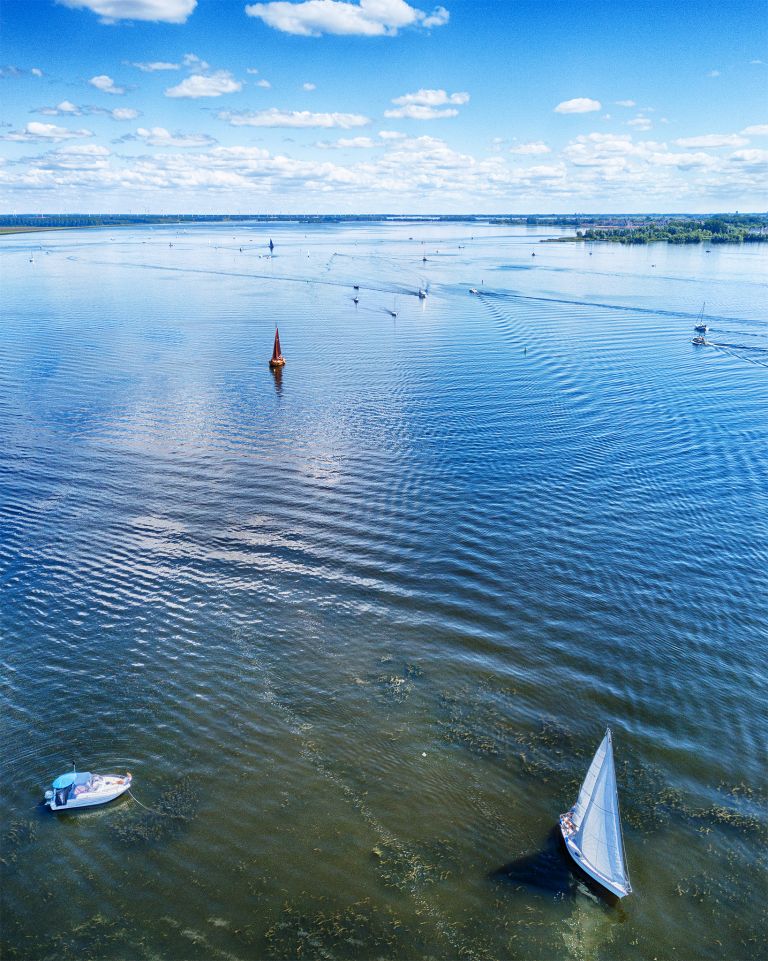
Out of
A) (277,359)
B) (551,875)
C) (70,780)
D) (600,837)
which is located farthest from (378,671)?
(277,359)

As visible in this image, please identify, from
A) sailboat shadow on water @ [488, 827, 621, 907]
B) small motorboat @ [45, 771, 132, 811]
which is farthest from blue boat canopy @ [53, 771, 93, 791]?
sailboat shadow on water @ [488, 827, 621, 907]

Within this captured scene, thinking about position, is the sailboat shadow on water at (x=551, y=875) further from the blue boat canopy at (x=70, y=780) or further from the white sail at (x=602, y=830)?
the blue boat canopy at (x=70, y=780)

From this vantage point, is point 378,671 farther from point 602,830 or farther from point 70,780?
point 70,780

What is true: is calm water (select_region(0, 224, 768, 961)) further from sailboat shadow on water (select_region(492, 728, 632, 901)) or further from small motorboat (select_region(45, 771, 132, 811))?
sailboat shadow on water (select_region(492, 728, 632, 901))

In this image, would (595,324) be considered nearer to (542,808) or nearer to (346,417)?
(346,417)

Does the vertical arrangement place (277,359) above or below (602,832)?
above
